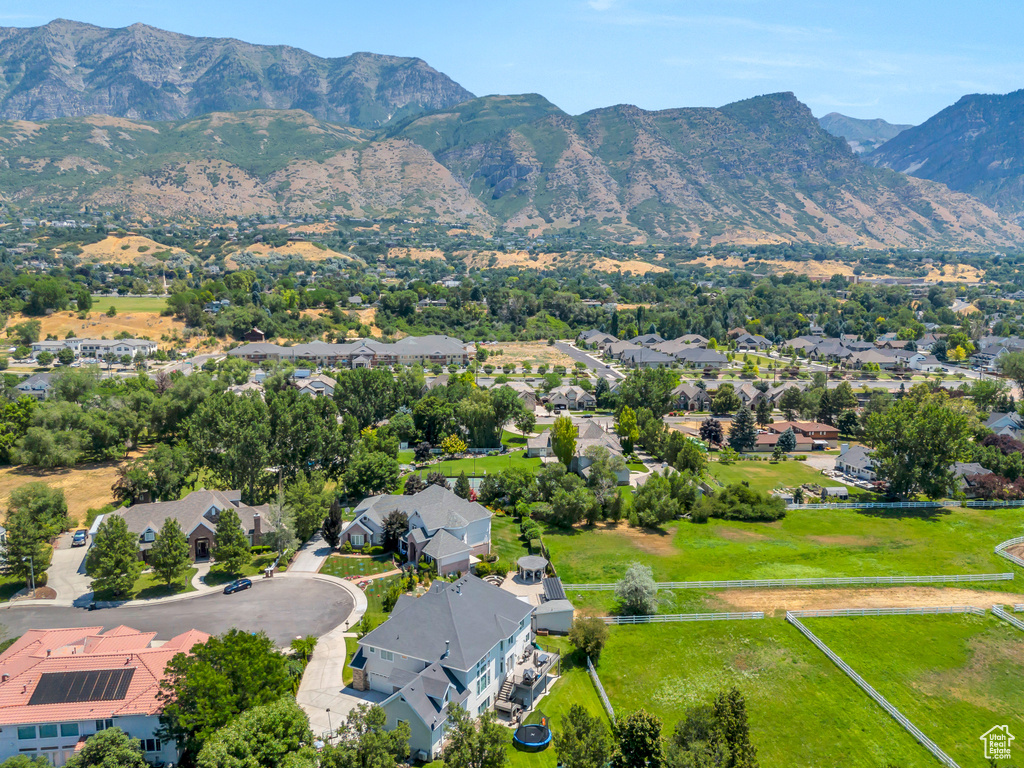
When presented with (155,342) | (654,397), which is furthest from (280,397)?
(155,342)

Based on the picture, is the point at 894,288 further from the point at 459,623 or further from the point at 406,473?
the point at 459,623

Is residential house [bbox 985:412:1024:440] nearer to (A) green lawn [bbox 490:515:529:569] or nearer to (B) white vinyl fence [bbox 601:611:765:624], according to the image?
(B) white vinyl fence [bbox 601:611:765:624]

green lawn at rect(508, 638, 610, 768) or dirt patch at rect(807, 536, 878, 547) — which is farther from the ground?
green lawn at rect(508, 638, 610, 768)

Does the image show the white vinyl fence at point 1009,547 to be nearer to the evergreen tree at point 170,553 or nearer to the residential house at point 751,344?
the evergreen tree at point 170,553

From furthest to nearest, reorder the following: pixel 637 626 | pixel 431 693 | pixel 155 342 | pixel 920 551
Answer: pixel 155 342, pixel 920 551, pixel 637 626, pixel 431 693

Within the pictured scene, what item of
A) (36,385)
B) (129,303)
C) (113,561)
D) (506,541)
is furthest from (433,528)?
(129,303)

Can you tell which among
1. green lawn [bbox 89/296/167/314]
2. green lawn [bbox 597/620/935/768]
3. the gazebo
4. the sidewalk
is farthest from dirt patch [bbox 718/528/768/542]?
green lawn [bbox 89/296/167/314]
